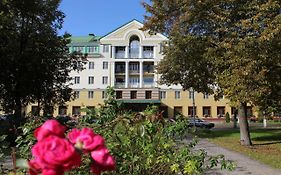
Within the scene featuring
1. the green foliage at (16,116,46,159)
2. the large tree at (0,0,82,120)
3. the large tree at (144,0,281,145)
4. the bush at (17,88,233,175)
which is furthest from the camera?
the large tree at (0,0,82,120)

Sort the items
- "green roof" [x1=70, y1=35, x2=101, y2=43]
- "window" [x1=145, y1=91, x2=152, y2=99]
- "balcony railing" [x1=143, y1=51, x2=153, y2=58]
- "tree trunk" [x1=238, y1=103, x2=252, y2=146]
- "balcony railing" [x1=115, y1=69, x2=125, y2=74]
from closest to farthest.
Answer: "tree trunk" [x1=238, y1=103, x2=252, y2=146]
"window" [x1=145, y1=91, x2=152, y2=99]
"balcony railing" [x1=143, y1=51, x2=153, y2=58]
"balcony railing" [x1=115, y1=69, x2=125, y2=74]
"green roof" [x1=70, y1=35, x2=101, y2=43]

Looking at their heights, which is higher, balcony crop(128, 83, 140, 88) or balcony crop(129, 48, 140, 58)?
balcony crop(129, 48, 140, 58)

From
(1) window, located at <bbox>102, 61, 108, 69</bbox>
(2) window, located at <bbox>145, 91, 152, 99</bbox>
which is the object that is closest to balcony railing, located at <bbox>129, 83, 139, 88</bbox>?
(2) window, located at <bbox>145, 91, 152, 99</bbox>

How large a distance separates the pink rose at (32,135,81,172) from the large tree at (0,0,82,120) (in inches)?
1023

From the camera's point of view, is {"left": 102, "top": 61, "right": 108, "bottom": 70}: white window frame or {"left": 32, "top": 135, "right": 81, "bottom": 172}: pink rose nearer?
{"left": 32, "top": 135, "right": 81, "bottom": 172}: pink rose

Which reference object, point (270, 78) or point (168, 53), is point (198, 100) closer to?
point (168, 53)

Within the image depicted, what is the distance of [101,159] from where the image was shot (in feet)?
5.68

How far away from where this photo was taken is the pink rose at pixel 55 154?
1629mm

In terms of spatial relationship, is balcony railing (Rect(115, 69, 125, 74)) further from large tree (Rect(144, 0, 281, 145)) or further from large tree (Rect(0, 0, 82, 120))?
large tree (Rect(144, 0, 281, 145))

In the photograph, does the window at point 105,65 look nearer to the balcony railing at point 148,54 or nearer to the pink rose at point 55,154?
the balcony railing at point 148,54

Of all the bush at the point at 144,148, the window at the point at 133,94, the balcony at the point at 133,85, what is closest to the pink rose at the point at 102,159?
the bush at the point at 144,148

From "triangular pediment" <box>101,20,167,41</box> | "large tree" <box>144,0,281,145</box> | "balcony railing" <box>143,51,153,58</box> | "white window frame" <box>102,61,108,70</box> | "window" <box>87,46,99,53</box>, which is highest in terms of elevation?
"triangular pediment" <box>101,20,167,41</box>

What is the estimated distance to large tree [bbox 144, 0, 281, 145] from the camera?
20234mm

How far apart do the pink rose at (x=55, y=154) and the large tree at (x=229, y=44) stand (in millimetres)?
18900
